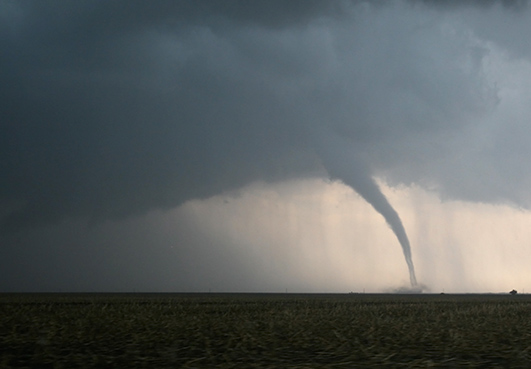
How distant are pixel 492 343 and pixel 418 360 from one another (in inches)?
148

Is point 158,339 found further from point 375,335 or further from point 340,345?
point 375,335

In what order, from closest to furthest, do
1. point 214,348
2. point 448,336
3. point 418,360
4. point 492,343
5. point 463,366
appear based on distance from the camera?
1. point 463,366
2. point 418,360
3. point 214,348
4. point 492,343
5. point 448,336

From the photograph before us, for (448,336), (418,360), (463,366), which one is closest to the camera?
(463,366)

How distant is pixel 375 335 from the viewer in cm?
1405

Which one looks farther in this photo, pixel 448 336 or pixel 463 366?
pixel 448 336

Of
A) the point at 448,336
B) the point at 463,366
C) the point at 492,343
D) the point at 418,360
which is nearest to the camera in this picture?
the point at 463,366

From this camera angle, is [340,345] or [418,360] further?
[340,345]

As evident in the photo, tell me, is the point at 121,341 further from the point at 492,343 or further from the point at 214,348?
the point at 492,343

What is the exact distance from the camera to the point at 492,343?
12.2m

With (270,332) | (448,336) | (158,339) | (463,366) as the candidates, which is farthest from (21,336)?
(448,336)

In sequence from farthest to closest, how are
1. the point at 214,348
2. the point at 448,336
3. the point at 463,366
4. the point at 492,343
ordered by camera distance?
1. the point at 448,336
2. the point at 492,343
3. the point at 214,348
4. the point at 463,366

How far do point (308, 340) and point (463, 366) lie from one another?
461cm

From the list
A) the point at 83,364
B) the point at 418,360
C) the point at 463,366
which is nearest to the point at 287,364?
the point at 418,360

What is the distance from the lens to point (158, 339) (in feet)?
41.6
